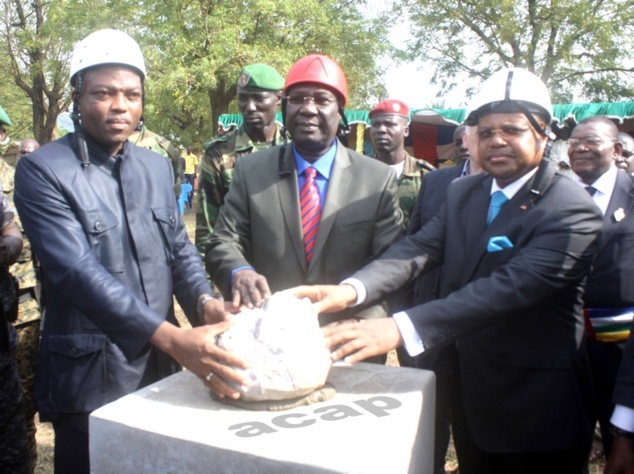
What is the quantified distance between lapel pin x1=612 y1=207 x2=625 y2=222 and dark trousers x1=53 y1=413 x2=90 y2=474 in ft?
8.84

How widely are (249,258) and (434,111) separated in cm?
1050

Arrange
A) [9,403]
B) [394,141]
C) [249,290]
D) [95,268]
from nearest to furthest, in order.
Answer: [95,268] → [249,290] → [9,403] → [394,141]

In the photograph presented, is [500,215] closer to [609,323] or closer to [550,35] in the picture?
[609,323]

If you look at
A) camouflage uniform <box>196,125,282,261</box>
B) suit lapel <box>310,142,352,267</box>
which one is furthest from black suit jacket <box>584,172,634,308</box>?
camouflage uniform <box>196,125,282,261</box>

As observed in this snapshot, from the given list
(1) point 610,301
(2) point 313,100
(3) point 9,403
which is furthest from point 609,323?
(3) point 9,403

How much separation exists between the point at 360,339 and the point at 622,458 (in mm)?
897

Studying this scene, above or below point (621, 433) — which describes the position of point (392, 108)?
above

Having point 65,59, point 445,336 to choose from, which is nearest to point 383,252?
point 445,336

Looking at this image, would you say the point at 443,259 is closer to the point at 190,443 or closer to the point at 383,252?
the point at 383,252

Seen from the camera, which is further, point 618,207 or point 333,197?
point 618,207

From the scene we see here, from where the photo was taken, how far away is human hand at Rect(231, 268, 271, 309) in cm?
229

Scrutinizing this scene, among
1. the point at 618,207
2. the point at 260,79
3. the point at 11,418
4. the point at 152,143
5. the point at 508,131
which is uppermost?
the point at 260,79

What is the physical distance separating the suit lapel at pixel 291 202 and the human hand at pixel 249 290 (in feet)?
1.16

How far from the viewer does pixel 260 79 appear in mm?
4305
